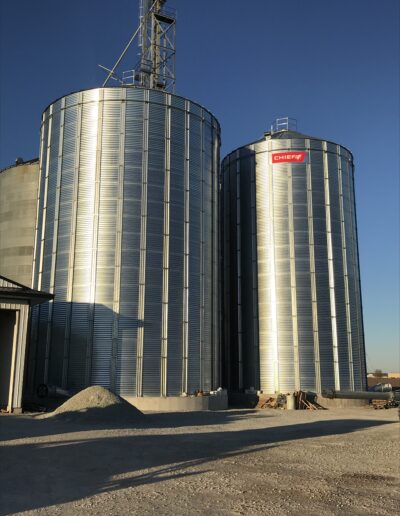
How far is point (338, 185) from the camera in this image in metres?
47.1

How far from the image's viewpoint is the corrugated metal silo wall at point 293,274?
43.0 m

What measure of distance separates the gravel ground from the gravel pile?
713 millimetres

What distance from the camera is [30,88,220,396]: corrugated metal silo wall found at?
34281 mm

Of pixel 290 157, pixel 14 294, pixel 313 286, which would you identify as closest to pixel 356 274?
pixel 313 286

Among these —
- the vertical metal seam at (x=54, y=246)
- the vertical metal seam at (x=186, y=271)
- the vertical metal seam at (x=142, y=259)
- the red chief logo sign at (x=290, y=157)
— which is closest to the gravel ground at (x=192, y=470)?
the vertical metal seam at (x=142, y=259)

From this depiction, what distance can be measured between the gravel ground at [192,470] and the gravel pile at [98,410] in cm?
71

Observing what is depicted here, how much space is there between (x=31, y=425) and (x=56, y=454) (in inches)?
299

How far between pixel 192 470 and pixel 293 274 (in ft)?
103

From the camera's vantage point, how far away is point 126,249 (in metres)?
35.6

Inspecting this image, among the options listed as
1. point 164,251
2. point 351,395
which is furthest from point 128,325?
point 351,395

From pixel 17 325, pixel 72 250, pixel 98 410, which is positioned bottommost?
pixel 98 410

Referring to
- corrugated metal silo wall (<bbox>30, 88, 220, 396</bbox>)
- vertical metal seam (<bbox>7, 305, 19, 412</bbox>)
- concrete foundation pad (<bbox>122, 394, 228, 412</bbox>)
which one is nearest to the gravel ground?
vertical metal seam (<bbox>7, 305, 19, 412</bbox>)

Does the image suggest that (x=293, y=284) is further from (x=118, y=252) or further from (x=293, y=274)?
(x=118, y=252)

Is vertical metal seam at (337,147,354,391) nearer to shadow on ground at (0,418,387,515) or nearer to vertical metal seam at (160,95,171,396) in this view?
vertical metal seam at (160,95,171,396)
